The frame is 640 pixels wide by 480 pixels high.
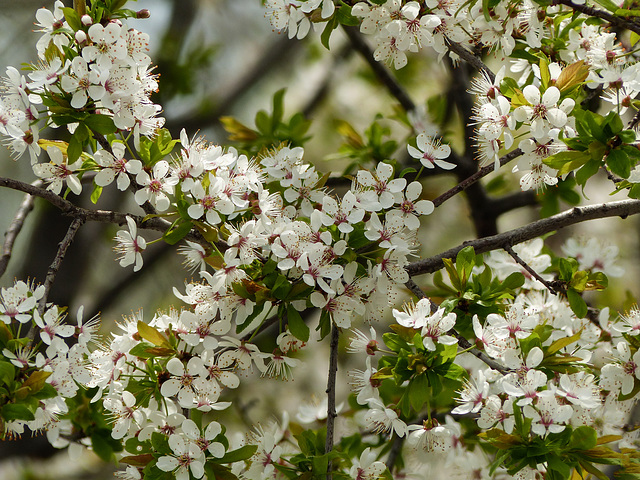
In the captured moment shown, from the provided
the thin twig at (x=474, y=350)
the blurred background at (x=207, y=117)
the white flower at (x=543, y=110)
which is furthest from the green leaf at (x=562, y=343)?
the blurred background at (x=207, y=117)

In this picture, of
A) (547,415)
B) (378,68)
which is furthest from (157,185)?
(378,68)

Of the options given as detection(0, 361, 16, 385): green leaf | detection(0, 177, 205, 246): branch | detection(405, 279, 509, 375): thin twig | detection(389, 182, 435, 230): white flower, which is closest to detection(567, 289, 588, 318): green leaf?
detection(405, 279, 509, 375): thin twig

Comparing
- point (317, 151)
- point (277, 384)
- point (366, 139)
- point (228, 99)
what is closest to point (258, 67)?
point (228, 99)

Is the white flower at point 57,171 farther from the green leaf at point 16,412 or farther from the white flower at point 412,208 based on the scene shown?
the white flower at point 412,208

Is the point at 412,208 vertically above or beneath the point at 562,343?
above

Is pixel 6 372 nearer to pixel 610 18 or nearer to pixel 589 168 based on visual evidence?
pixel 589 168

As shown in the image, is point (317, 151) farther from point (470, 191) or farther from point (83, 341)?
point (83, 341)
